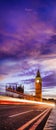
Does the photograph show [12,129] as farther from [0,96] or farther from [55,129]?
[0,96]

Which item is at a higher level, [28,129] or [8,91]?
[8,91]

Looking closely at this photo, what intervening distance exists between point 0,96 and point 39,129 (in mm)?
23177

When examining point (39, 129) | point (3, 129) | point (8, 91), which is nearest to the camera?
point (3, 129)

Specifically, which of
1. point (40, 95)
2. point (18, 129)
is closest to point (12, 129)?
point (18, 129)

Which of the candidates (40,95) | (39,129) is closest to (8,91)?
(39,129)

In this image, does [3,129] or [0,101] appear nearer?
[3,129]

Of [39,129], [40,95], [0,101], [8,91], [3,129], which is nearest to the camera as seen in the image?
[3,129]

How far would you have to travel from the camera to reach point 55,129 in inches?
424

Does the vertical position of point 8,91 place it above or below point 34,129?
above

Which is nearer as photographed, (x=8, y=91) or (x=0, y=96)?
(x=0, y=96)

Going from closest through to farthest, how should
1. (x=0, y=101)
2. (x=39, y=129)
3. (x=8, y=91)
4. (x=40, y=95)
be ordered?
(x=39, y=129) → (x=0, y=101) → (x=8, y=91) → (x=40, y=95)

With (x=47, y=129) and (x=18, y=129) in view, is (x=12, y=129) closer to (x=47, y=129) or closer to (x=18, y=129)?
(x=18, y=129)

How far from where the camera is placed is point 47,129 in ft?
35.5

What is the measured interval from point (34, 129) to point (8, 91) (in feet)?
119
